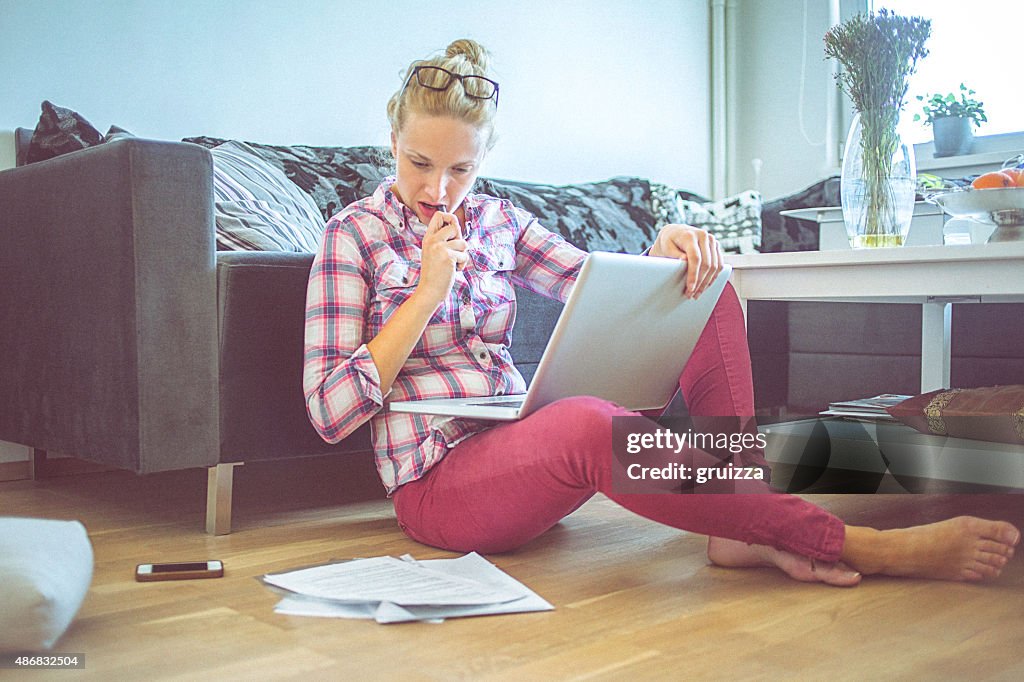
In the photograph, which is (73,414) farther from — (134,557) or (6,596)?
(6,596)

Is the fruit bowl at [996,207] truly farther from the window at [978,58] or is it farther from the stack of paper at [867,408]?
the window at [978,58]

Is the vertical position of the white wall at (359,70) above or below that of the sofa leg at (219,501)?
above

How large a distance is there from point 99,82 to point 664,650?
2003mm

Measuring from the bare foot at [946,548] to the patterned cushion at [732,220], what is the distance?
2006mm

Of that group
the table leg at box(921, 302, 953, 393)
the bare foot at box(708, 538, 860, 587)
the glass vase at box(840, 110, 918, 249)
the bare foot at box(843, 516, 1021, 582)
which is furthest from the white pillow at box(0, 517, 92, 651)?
the table leg at box(921, 302, 953, 393)

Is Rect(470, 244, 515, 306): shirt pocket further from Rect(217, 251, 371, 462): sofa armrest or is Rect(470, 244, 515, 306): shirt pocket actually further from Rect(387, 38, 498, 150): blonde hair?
Rect(217, 251, 371, 462): sofa armrest

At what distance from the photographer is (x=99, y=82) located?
2.49 metres

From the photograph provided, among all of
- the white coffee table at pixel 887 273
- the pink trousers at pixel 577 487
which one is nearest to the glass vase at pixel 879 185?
the white coffee table at pixel 887 273

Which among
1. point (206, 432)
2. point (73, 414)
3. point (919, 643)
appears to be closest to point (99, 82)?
point (73, 414)

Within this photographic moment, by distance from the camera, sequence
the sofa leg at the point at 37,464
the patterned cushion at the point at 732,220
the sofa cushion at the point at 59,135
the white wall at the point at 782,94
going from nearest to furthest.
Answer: the sofa cushion at the point at 59,135 < the sofa leg at the point at 37,464 < the patterned cushion at the point at 732,220 < the white wall at the point at 782,94

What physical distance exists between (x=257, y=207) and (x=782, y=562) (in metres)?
1.20

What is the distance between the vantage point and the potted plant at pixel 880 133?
193cm

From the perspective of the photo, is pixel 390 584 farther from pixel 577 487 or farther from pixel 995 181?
pixel 995 181

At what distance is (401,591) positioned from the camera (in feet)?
4.15
